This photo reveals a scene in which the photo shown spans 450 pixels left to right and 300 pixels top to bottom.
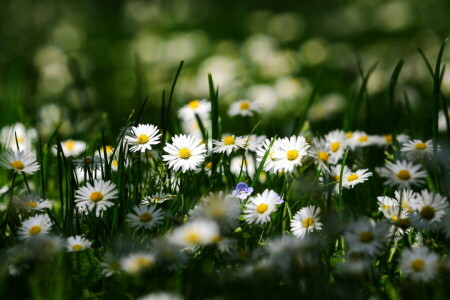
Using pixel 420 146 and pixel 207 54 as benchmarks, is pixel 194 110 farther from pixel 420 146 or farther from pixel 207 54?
pixel 207 54

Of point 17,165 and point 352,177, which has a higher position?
point 17,165

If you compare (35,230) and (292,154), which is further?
(292,154)

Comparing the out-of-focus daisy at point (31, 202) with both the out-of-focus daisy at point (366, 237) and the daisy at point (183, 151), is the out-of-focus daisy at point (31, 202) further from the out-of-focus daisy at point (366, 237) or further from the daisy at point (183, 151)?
the out-of-focus daisy at point (366, 237)

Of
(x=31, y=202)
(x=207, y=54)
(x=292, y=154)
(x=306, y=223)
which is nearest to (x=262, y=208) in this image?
(x=306, y=223)

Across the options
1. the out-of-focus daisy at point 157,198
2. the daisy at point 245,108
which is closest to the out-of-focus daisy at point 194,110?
the daisy at point 245,108

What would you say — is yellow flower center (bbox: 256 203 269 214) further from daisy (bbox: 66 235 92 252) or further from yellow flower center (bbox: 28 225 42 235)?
yellow flower center (bbox: 28 225 42 235)

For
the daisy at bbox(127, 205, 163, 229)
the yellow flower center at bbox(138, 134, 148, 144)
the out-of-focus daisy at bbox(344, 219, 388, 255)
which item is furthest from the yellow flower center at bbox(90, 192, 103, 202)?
the out-of-focus daisy at bbox(344, 219, 388, 255)
